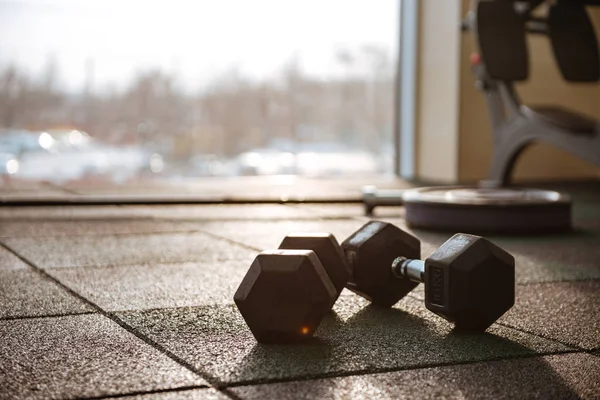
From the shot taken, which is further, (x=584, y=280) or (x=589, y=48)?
(x=589, y=48)

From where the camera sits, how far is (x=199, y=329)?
3.65ft

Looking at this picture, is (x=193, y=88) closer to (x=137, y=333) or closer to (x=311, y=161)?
(x=311, y=161)

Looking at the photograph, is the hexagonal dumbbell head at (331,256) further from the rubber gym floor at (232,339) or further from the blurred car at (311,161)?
the blurred car at (311,161)

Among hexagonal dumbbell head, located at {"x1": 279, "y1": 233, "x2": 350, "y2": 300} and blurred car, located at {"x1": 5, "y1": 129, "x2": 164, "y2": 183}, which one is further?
blurred car, located at {"x1": 5, "y1": 129, "x2": 164, "y2": 183}

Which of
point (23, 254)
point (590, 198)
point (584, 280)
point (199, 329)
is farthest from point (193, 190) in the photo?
point (199, 329)

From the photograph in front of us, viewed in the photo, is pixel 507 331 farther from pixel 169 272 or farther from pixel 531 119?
pixel 531 119

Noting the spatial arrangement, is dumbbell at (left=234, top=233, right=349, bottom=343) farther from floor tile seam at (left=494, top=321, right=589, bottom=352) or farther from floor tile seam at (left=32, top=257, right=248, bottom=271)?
floor tile seam at (left=32, top=257, right=248, bottom=271)

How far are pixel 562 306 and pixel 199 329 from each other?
1.95 ft

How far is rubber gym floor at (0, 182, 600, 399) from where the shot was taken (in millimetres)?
843

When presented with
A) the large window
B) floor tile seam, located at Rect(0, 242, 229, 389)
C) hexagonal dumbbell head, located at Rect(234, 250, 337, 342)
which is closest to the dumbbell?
hexagonal dumbbell head, located at Rect(234, 250, 337, 342)

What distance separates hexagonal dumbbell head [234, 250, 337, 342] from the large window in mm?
3925

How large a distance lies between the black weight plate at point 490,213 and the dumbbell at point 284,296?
1415 millimetres

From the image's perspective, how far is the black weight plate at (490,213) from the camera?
2344mm

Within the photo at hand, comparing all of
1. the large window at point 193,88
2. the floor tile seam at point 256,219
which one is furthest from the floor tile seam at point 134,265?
the large window at point 193,88
